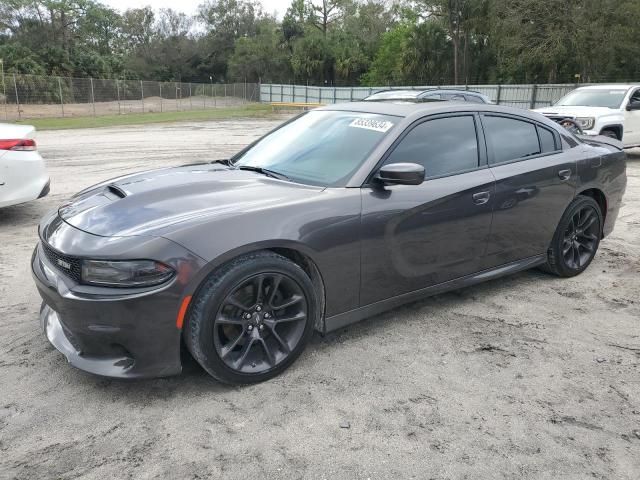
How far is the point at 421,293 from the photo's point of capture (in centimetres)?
385

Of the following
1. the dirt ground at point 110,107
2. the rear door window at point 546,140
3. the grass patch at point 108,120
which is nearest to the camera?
the rear door window at point 546,140

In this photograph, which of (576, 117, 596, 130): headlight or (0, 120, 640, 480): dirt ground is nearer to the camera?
(0, 120, 640, 480): dirt ground

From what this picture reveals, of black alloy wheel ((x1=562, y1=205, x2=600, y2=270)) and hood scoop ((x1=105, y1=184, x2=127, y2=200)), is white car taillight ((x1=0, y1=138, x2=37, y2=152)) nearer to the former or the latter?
hood scoop ((x1=105, y1=184, x2=127, y2=200))

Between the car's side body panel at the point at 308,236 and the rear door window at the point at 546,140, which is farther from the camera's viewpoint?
the rear door window at the point at 546,140

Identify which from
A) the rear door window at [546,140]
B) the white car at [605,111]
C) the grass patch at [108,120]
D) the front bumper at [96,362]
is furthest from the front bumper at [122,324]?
the grass patch at [108,120]

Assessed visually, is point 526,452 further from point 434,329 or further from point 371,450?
point 434,329

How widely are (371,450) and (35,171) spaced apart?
19.1 feet

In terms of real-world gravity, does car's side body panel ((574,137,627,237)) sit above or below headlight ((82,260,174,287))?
above

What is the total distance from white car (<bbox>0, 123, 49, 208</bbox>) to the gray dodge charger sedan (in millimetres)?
3337

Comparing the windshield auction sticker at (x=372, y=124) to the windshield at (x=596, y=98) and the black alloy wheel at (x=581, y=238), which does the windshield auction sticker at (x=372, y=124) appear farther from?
the windshield at (x=596, y=98)

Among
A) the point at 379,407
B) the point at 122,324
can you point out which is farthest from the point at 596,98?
the point at 122,324

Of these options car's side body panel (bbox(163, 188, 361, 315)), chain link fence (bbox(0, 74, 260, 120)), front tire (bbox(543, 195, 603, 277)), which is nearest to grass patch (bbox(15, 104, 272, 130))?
chain link fence (bbox(0, 74, 260, 120))

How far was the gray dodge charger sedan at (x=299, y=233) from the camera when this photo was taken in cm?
279

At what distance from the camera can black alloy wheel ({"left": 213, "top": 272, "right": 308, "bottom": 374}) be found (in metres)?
2.99
